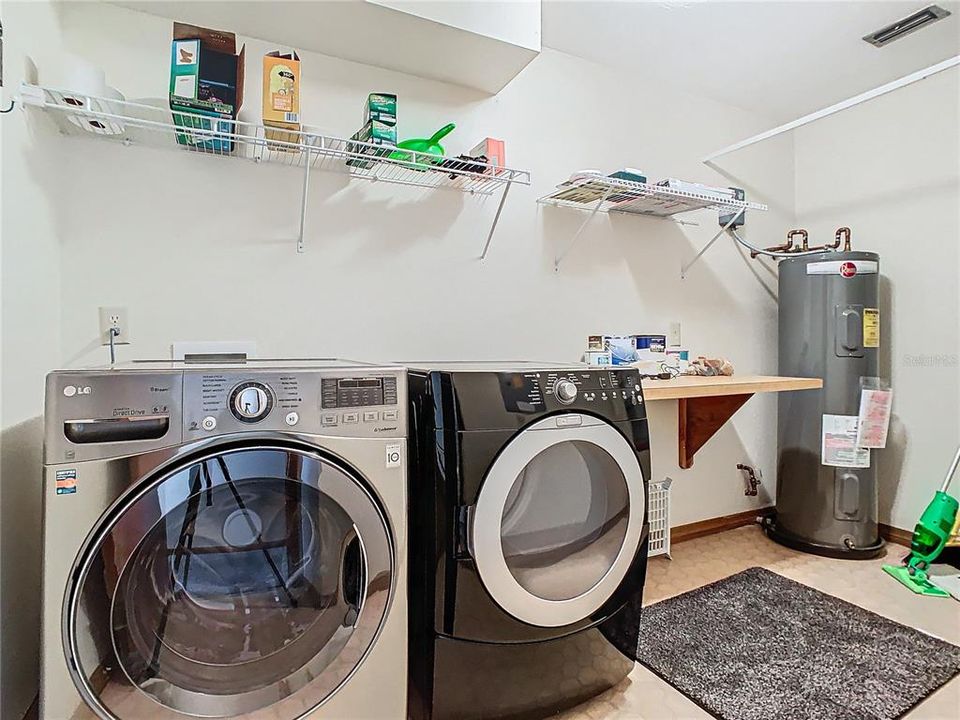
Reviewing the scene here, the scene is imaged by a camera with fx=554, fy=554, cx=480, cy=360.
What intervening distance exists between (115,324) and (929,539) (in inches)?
115

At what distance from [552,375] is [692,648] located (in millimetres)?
983

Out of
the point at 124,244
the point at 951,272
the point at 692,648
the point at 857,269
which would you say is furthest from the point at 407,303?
the point at 951,272

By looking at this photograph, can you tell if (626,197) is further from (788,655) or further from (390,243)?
(788,655)

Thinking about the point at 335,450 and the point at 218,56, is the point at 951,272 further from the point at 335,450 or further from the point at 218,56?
the point at 218,56

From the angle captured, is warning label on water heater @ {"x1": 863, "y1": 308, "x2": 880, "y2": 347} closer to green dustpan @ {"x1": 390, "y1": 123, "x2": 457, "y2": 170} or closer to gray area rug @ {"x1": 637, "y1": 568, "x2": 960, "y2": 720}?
gray area rug @ {"x1": 637, "y1": 568, "x2": 960, "y2": 720}

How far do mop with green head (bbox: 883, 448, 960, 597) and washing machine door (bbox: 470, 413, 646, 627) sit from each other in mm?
1472

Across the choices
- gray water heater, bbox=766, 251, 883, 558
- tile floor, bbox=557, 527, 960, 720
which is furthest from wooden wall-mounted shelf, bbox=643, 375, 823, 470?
tile floor, bbox=557, 527, 960, 720

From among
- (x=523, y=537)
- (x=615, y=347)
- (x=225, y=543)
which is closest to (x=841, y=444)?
(x=615, y=347)

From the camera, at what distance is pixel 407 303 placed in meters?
1.94

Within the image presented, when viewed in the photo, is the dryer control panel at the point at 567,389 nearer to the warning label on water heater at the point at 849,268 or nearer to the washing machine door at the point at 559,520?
the washing machine door at the point at 559,520

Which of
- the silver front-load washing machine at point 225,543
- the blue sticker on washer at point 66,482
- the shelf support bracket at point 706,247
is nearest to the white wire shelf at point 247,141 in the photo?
the silver front-load washing machine at point 225,543

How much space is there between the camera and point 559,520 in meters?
1.36

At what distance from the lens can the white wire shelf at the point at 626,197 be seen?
1993mm

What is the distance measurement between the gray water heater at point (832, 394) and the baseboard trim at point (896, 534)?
Result: 19 cm
